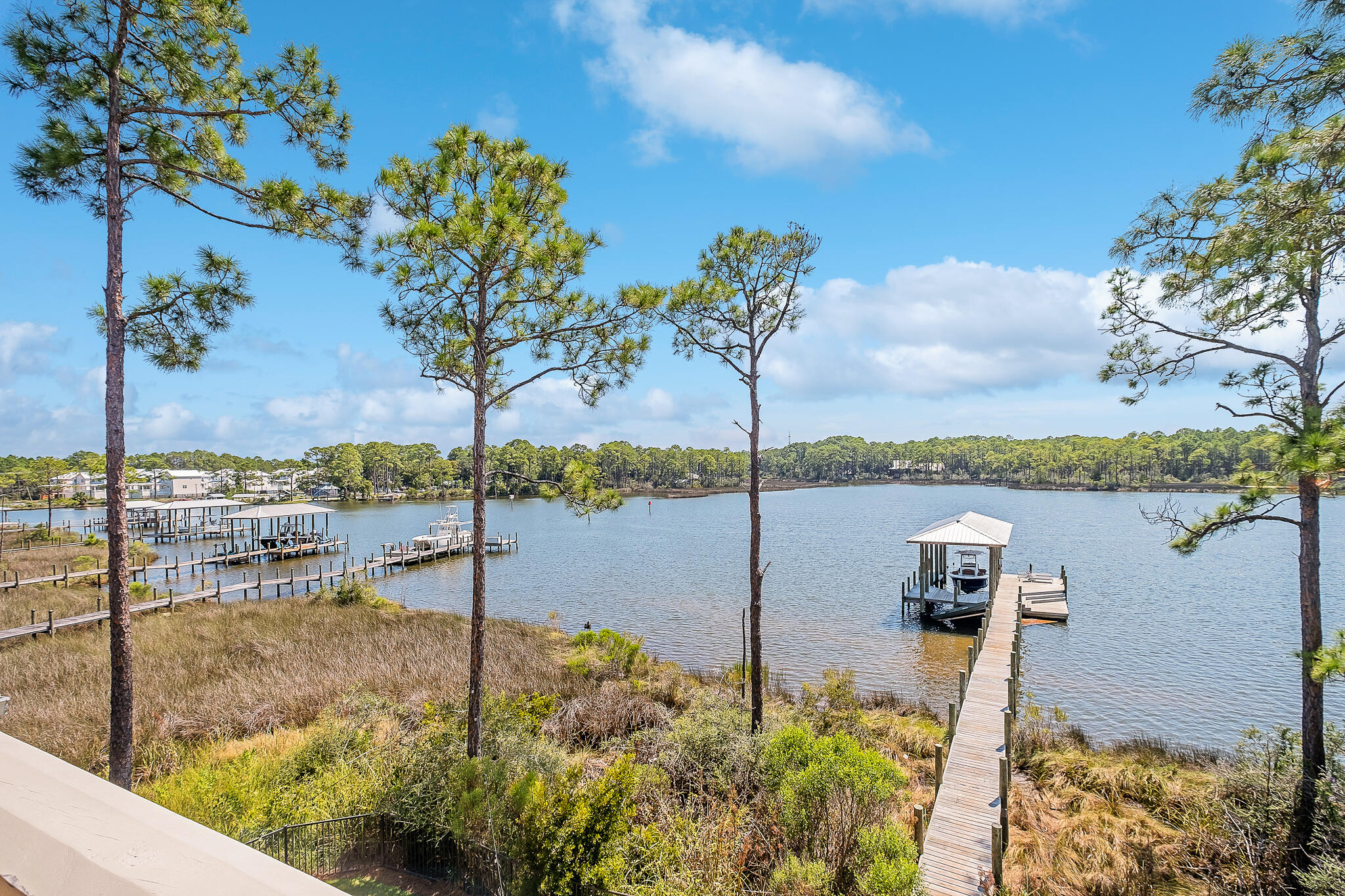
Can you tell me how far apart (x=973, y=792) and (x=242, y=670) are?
14646 mm

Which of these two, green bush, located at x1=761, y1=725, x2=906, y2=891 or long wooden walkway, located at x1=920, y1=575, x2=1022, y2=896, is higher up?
green bush, located at x1=761, y1=725, x2=906, y2=891

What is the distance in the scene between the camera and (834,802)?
7242 mm

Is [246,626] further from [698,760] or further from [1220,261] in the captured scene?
[1220,261]

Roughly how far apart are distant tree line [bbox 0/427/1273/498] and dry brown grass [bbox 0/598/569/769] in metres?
52.0

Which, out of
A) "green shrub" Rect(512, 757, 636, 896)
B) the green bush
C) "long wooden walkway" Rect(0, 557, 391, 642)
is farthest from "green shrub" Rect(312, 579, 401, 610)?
the green bush

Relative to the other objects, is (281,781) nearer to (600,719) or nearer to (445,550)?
(600,719)

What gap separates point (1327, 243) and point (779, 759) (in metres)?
7.52

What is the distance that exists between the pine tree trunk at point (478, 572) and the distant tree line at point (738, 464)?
6377cm

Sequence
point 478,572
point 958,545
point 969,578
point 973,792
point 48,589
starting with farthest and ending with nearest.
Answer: point 969,578 → point 48,589 → point 958,545 → point 973,792 → point 478,572

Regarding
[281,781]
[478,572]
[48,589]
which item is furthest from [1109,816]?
[48,589]

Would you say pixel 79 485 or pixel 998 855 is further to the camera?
pixel 79 485

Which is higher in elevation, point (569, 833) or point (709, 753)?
point (569, 833)

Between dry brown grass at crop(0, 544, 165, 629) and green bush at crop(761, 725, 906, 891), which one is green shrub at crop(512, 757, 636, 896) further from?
dry brown grass at crop(0, 544, 165, 629)

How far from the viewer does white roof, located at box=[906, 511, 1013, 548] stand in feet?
70.0
